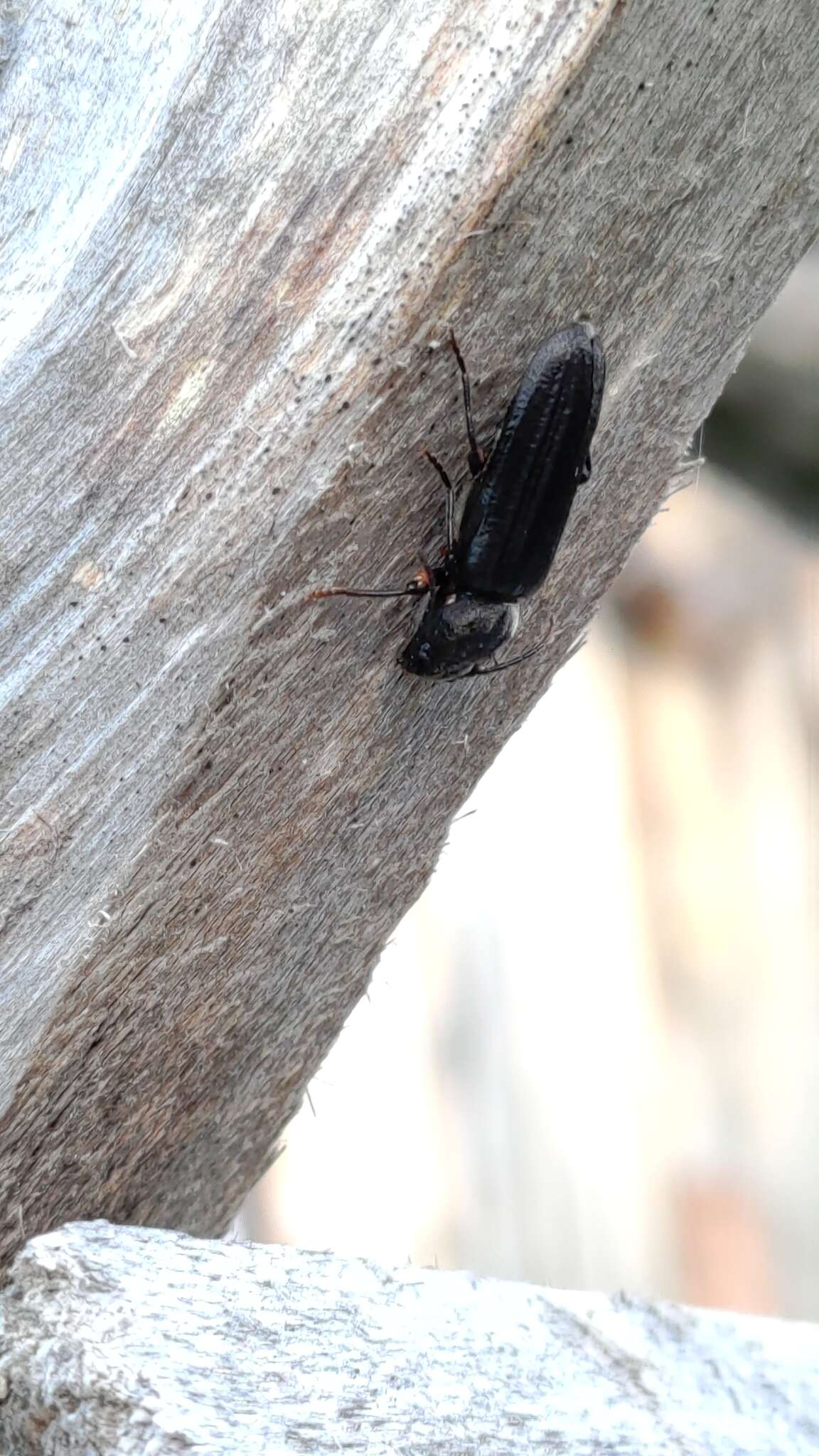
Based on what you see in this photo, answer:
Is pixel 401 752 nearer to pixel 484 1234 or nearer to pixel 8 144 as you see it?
pixel 8 144

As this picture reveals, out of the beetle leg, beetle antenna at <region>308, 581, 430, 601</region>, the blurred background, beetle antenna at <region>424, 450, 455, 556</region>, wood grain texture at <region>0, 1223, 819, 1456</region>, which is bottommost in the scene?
the blurred background

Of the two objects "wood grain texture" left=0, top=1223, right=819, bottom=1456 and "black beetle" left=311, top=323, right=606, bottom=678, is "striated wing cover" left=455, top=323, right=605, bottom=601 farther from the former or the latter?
"wood grain texture" left=0, top=1223, right=819, bottom=1456

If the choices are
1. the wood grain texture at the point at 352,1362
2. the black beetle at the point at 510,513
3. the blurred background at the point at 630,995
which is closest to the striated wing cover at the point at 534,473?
the black beetle at the point at 510,513

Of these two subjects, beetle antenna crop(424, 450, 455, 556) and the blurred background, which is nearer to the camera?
beetle antenna crop(424, 450, 455, 556)

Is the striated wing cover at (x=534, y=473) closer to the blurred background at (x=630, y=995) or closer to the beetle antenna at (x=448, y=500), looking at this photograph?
the beetle antenna at (x=448, y=500)

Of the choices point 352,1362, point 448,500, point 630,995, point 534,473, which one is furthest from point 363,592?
point 630,995

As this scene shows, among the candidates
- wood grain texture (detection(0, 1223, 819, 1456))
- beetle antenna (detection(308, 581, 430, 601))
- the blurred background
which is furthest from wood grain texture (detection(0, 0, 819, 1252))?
the blurred background

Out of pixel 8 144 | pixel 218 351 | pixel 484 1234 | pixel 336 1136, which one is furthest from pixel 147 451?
pixel 484 1234
